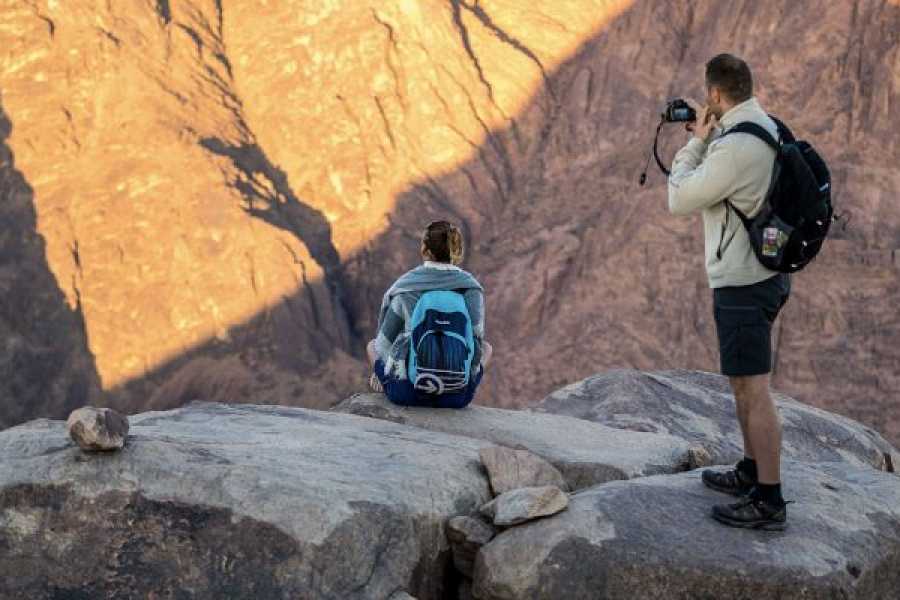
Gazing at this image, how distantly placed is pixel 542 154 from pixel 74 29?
814cm

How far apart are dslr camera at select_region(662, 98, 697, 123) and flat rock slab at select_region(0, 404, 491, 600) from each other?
180 centimetres

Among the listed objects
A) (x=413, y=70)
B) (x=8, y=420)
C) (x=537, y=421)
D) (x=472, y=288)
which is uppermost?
(x=413, y=70)

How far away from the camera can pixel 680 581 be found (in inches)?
147

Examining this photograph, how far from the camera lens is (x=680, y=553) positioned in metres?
3.79

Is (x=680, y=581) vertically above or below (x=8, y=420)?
above

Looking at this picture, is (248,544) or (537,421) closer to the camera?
(248,544)

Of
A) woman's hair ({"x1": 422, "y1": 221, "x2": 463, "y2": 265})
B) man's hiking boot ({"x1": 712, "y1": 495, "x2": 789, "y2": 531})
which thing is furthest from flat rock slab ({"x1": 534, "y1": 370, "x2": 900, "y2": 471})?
man's hiking boot ({"x1": 712, "y1": 495, "x2": 789, "y2": 531})

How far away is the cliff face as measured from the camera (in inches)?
595

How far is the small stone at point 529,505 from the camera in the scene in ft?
13.3

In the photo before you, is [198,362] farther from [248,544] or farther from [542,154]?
[248,544]

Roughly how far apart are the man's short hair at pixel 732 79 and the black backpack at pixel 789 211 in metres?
0.19

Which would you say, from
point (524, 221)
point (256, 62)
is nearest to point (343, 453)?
point (524, 221)

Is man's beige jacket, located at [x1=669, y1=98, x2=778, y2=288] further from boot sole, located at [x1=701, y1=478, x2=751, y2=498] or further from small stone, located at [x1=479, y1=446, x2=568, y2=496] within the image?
small stone, located at [x1=479, y1=446, x2=568, y2=496]

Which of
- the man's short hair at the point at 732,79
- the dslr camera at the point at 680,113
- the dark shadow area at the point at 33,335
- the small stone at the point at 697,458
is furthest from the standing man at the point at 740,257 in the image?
the dark shadow area at the point at 33,335
